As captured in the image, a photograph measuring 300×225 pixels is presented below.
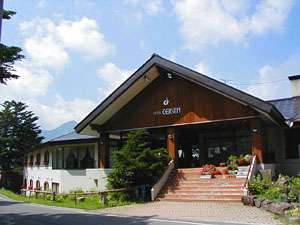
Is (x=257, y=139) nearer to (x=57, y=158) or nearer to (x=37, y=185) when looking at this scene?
(x=57, y=158)

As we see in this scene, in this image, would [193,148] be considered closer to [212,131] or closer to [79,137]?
[212,131]

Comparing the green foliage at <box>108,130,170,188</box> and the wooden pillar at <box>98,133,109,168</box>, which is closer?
the green foliage at <box>108,130,170,188</box>

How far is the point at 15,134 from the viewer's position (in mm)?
52625

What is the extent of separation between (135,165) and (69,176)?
44.4 feet

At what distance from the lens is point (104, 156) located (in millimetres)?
27062

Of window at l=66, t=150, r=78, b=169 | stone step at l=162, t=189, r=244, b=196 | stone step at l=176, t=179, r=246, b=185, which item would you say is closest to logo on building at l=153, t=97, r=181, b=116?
stone step at l=176, t=179, r=246, b=185

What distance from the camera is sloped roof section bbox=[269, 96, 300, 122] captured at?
24.0 m

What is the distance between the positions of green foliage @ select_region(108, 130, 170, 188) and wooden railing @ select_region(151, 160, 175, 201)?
0.27 metres

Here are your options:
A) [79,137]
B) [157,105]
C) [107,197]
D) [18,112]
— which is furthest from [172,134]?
[18,112]

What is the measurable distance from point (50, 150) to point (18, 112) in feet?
54.2

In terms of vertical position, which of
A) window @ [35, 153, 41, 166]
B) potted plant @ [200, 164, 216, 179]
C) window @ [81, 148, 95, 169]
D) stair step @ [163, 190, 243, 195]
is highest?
window @ [35, 153, 41, 166]

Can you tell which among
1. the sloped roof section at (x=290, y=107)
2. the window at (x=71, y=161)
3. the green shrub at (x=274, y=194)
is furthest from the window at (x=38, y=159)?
the green shrub at (x=274, y=194)

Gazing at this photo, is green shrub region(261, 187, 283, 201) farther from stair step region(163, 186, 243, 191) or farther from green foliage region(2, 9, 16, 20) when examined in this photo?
green foliage region(2, 9, 16, 20)

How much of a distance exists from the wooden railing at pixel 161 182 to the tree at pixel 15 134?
28.2 metres
